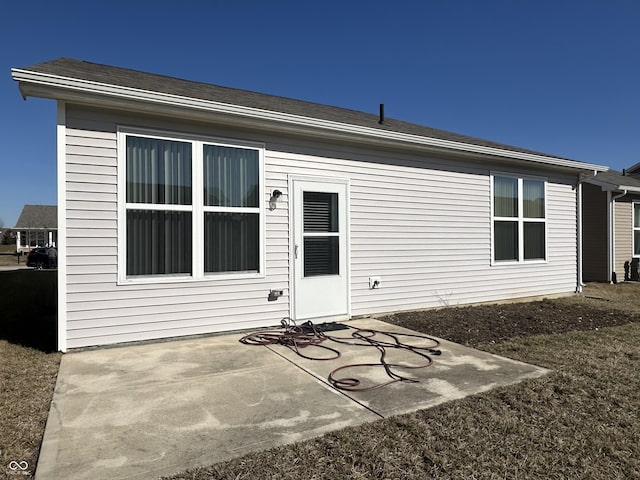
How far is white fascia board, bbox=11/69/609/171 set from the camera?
4359mm

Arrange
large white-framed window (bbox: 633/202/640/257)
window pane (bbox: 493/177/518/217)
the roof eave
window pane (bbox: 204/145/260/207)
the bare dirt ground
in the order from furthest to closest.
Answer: large white-framed window (bbox: 633/202/640/257) → the roof eave → window pane (bbox: 493/177/518/217) → the bare dirt ground → window pane (bbox: 204/145/260/207)

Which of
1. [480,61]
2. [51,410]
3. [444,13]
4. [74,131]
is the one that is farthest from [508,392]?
[480,61]

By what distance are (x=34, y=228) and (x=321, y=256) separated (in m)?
44.1

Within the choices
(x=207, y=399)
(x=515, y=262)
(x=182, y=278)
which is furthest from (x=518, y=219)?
(x=207, y=399)

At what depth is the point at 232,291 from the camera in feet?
18.6

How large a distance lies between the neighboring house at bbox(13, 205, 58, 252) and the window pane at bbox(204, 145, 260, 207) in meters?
41.8

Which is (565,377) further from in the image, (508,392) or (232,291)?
(232,291)

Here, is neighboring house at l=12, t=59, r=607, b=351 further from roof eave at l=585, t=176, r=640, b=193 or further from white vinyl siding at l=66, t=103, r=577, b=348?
roof eave at l=585, t=176, r=640, b=193

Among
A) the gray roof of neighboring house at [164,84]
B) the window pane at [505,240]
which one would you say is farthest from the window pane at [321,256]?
the window pane at [505,240]

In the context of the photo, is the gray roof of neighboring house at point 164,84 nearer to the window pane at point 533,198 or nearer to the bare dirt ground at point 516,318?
the window pane at point 533,198

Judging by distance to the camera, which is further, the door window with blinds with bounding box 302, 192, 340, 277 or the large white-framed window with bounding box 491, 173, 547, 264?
the large white-framed window with bounding box 491, 173, 547, 264

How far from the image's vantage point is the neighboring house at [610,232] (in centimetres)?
1291

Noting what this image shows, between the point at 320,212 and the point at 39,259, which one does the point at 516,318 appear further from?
the point at 39,259

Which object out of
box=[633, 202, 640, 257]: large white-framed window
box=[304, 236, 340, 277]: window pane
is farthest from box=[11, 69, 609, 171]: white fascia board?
box=[633, 202, 640, 257]: large white-framed window
